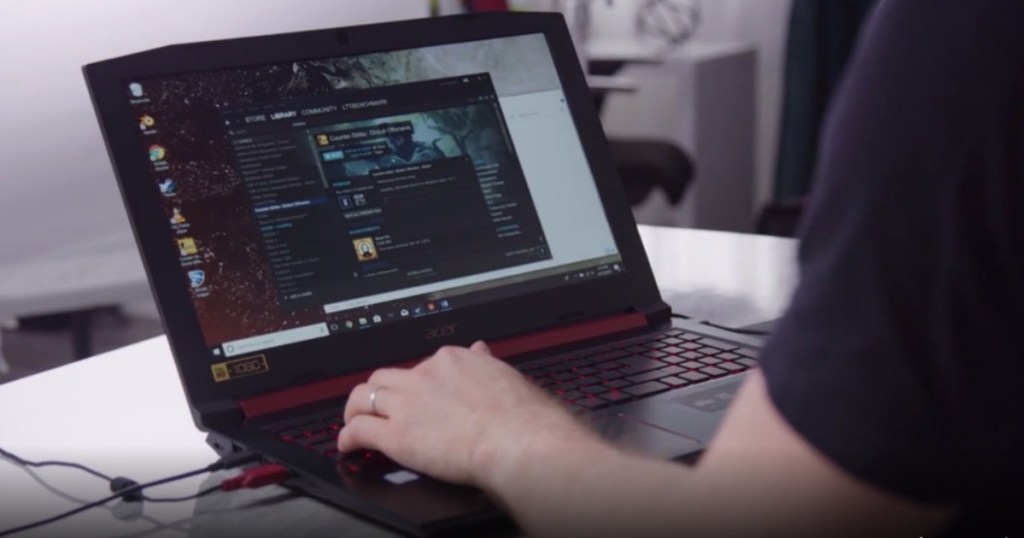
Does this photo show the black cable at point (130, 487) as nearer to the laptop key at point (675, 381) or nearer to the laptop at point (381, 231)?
the laptop at point (381, 231)

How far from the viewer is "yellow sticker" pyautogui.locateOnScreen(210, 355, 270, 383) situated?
100cm

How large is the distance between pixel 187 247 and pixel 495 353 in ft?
0.86

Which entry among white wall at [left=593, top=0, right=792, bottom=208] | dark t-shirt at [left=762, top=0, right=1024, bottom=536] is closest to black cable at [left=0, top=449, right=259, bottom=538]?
dark t-shirt at [left=762, top=0, right=1024, bottom=536]

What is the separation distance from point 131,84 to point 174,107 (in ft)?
0.12

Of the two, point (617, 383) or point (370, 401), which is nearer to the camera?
point (370, 401)

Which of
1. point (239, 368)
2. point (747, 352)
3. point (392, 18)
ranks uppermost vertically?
point (392, 18)

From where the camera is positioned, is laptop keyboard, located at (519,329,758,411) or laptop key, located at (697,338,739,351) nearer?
laptop keyboard, located at (519,329,758,411)

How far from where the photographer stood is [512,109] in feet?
3.95

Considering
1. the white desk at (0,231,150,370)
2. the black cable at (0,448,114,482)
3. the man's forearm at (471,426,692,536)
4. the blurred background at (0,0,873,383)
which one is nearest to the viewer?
the man's forearm at (471,426,692,536)

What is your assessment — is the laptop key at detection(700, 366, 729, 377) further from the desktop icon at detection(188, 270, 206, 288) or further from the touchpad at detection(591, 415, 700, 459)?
the desktop icon at detection(188, 270, 206, 288)

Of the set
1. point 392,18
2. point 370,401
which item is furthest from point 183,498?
point 392,18

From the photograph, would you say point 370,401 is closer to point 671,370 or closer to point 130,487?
point 130,487

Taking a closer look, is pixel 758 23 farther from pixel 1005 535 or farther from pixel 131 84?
pixel 1005 535

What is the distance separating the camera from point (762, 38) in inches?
180
